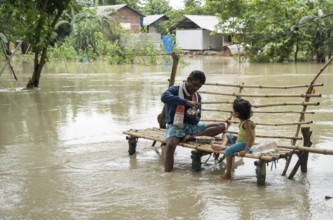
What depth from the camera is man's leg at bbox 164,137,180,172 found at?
595 centimetres

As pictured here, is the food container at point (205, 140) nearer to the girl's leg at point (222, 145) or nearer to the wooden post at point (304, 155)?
the girl's leg at point (222, 145)

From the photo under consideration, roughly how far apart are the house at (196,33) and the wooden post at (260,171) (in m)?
35.2

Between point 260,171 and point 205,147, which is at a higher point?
point 205,147

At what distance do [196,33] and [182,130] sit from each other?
117ft

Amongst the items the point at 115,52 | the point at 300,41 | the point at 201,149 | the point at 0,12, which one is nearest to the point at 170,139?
the point at 201,149

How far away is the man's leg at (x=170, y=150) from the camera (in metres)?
5.95

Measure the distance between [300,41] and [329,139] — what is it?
2227cm

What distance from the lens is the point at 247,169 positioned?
20.2 feet

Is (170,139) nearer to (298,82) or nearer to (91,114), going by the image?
(91,114)

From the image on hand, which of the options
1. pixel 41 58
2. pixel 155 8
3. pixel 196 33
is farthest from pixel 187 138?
pixel 155 8

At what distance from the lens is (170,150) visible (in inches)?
235

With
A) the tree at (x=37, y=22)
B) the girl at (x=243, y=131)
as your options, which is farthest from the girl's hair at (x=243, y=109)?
the tree at (x=37, y=22)

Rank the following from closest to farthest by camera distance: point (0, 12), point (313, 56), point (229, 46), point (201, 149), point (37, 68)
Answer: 1. point (201, 149)
2. point (0, 12)
3. point (37, 68)
4. point (313, 56)
5. point (229, 46)

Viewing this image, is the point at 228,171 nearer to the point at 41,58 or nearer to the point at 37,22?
the point at 37,22
